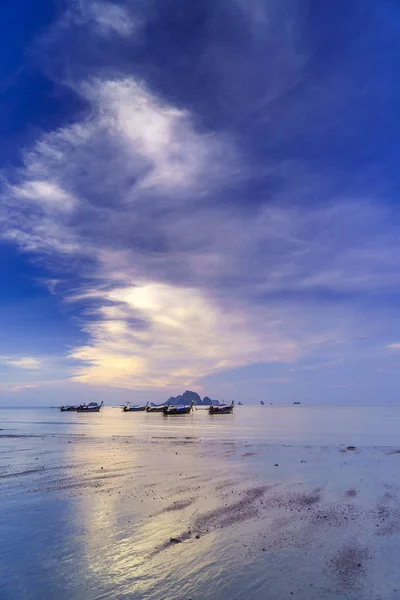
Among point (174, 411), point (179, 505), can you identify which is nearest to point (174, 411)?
point (174, 411)

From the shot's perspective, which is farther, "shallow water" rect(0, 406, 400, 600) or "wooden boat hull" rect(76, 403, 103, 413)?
"wooden boat hull" rect(76, 403, 103, 413)

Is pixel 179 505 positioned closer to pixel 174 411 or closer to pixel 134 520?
pixel 134 520

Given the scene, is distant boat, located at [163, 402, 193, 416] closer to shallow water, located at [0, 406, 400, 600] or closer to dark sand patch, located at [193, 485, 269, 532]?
shallow water, located at [0, 406, 400, 600]

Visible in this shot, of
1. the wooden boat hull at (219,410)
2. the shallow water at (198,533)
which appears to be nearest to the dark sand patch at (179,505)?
the shallow water at (198,533)

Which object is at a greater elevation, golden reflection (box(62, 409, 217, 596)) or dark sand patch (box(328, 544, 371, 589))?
golden reflection (box(62, 409, 217, 596))

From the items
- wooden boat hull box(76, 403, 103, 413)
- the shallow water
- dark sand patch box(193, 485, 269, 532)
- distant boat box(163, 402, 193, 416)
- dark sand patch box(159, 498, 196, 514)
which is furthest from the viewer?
wooden boat hull box(76, 403, 103, 413)

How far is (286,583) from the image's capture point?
9969 millimetres

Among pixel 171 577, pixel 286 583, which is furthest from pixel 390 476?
pixel 171 577

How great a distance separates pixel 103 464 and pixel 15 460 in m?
7.19

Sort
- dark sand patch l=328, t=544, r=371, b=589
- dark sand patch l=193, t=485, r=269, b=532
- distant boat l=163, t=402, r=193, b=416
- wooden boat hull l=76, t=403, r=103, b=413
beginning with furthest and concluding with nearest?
wooden boat hull l=76, t=403, r=103, b=413, distant boat l=163, t=402, r=193, b=416, dark sand patch l=193, t=485, r=269, b=532, dark sand patch l=328, t=544, r=371, b=589

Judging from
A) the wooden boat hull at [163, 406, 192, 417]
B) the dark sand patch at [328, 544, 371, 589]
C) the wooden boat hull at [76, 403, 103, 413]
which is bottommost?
the dark sand patch at [328, 544, 371, 589]

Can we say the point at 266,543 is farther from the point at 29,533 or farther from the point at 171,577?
the point at 29,533

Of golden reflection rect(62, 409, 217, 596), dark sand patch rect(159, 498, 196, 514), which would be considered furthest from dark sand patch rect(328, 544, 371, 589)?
dark sand patch rect(159, 498, 196, 514)

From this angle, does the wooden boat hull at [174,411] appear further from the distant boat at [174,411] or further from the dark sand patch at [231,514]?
the dark sand patch at [231,514]
